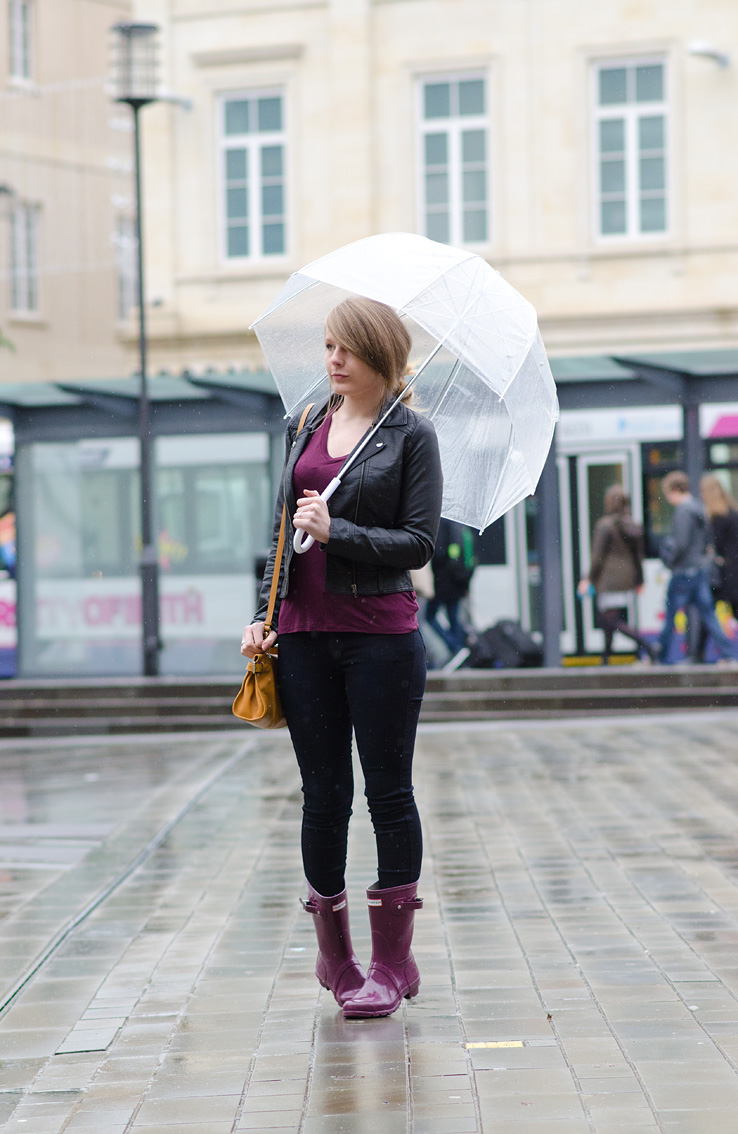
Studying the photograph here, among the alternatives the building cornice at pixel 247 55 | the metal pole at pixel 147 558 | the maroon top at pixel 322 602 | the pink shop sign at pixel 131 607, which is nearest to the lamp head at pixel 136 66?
the metal pole at pixel 147 558

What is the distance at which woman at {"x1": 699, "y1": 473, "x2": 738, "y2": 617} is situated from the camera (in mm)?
13984

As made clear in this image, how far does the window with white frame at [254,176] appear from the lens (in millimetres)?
21938

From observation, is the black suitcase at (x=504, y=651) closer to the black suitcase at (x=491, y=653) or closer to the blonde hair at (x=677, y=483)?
the black suitcase at (x=491, y=653)

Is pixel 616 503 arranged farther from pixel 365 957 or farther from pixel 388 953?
pixel 388 953

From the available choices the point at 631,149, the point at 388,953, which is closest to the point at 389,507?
the point at 388,953

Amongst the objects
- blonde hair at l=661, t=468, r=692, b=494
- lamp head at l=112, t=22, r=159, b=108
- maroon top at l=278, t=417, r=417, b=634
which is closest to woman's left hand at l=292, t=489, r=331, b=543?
maroon top at l=278, t=417, r=417, b=634

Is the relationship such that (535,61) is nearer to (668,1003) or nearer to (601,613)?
(601,613)

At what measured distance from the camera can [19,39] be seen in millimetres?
28438

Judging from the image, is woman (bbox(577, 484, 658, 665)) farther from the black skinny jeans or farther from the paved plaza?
the black skinny jeans

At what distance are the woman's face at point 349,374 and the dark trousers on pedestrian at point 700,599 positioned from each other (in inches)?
396

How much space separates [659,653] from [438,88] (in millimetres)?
10492

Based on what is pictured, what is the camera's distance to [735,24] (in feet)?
65.9

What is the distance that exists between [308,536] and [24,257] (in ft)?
87.9

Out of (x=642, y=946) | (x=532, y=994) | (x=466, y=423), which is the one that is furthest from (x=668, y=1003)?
(x=466, y=423)
